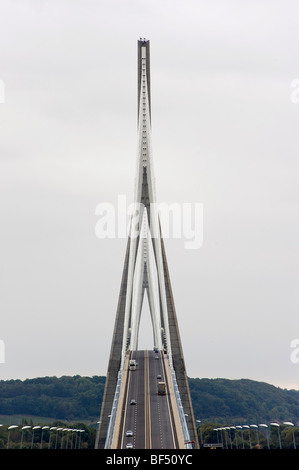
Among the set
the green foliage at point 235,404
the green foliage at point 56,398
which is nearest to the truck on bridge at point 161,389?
the green foliage at point 235,404

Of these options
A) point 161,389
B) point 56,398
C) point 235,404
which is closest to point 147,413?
point 161,389

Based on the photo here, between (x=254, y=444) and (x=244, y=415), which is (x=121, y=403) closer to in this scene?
(x=254, y=444)

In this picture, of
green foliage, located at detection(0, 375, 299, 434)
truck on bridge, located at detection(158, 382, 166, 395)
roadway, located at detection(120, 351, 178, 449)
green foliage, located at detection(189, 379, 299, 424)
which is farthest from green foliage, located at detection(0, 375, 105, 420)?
truck on bridge, located at detection(158, 382, 166, 395)

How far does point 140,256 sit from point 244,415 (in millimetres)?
101870

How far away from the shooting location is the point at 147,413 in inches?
2149

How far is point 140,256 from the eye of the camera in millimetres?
87188

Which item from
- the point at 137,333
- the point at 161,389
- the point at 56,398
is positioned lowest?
the point at 161,389

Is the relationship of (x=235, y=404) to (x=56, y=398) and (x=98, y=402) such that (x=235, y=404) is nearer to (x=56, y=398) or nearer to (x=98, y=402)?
(x=98, y=402)

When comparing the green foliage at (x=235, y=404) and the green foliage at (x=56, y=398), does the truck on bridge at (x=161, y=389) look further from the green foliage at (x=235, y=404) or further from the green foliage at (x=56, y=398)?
the green foliage at (x=56, y=398)

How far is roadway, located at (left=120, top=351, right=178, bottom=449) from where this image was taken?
4321 centimetres

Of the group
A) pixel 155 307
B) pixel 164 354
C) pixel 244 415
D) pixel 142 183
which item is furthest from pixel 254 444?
pixel 244 415

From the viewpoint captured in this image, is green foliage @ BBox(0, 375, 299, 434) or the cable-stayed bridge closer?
the cable-stayed bridge

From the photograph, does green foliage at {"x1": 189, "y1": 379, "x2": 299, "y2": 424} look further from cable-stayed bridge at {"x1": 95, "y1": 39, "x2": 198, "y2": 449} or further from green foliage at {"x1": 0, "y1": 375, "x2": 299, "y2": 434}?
cable-stayed bridge at {"x1": 95, "y1": 39, "x2": 198, "y2": 449}

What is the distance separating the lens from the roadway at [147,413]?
43.2 metres
